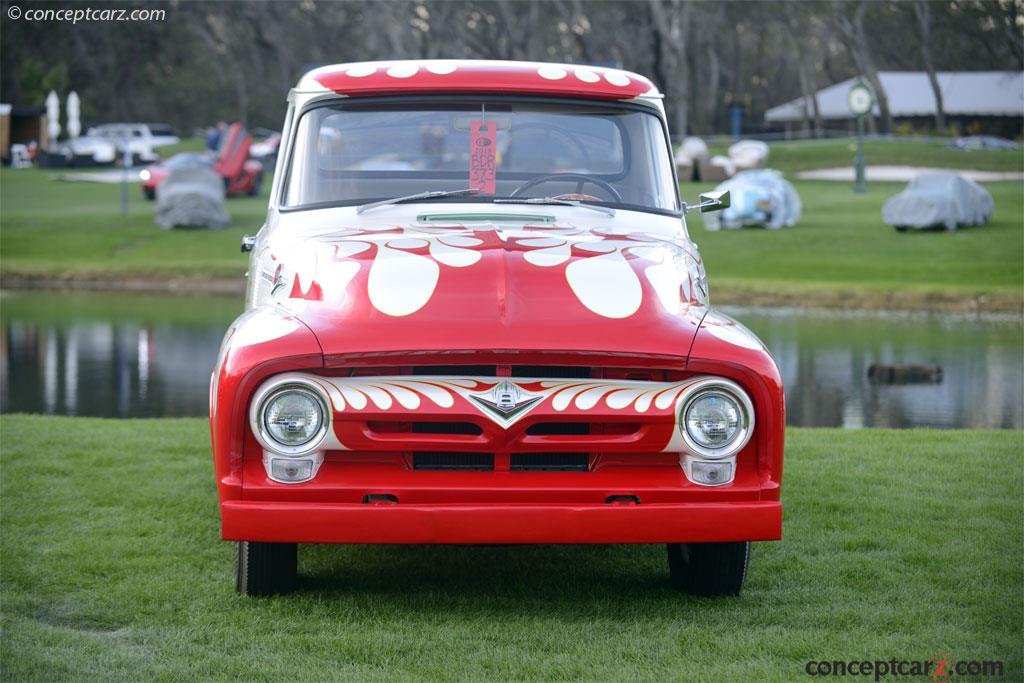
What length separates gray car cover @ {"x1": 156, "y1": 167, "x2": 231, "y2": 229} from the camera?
1125 inches

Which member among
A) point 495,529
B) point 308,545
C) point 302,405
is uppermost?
point 302,405

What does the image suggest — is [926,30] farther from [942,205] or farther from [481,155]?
[481,155]

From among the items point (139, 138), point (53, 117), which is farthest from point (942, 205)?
point (139, 138)

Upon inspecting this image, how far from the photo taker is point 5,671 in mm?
4375

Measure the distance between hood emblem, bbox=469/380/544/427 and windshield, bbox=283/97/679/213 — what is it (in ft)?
5.31

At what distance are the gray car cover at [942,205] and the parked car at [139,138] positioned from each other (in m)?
33.7

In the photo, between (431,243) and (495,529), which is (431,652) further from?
(431,243)

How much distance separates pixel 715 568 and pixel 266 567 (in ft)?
5.46

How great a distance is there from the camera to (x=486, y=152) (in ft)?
20.3

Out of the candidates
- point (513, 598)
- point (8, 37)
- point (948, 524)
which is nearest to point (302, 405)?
point (513, 598)

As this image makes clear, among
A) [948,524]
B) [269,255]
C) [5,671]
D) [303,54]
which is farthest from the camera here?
[303,54]

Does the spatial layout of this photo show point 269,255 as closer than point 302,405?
No

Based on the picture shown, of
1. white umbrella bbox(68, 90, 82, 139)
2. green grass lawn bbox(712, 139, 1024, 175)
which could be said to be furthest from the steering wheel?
white umbrella bbox(68, 90, 82, 139)

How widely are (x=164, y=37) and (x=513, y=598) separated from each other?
6941 cm
